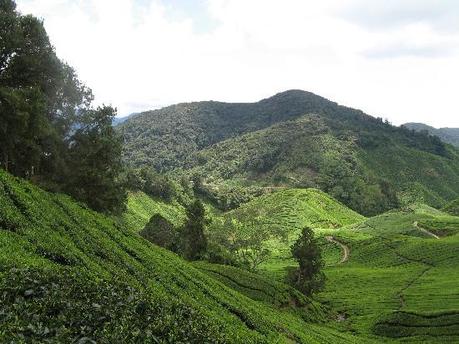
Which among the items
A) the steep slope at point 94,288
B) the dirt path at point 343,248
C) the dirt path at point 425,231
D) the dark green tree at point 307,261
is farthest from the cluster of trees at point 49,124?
the dirt path at point 425,231

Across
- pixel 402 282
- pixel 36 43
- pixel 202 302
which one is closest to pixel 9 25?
pixel 36 43

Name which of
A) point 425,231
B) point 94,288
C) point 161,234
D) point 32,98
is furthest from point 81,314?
point 425,231

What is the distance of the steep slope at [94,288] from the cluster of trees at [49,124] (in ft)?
36.8

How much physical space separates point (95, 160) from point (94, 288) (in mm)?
44204

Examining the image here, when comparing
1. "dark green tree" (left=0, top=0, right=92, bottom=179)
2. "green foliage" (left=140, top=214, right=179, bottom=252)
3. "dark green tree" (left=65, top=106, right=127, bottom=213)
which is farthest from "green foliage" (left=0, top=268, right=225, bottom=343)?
"green foliage" (left=140, top=214, right=179, bottom=252)

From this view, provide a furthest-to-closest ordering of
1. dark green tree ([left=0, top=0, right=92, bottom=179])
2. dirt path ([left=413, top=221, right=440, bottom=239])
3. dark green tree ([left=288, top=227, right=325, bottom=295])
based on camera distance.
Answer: dirt path ([left=413, top=221, right=440, bottom=239]), dark green tree ([left=288, top=227, right=325, bottom=295]), dark green tree ([left=0, top=0, right=92, bottom=179])

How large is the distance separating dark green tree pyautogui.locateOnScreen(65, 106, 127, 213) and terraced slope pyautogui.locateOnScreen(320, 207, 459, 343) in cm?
4604

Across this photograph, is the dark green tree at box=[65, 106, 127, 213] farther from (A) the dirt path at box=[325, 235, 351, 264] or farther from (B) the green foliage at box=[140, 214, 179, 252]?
(A) the dirt path at box=[325, 235, 351, 264]

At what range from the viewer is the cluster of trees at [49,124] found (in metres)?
53.7

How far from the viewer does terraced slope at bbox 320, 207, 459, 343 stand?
7381 cm

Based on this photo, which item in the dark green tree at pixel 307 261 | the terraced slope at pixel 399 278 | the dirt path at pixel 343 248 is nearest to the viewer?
the terraced slope at pixel 399 278

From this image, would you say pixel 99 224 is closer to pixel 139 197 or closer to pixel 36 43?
pixel 36 43

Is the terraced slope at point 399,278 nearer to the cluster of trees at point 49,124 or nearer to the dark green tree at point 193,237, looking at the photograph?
the dark green tree at point 193,237

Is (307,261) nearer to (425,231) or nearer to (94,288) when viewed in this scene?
(94,288)
